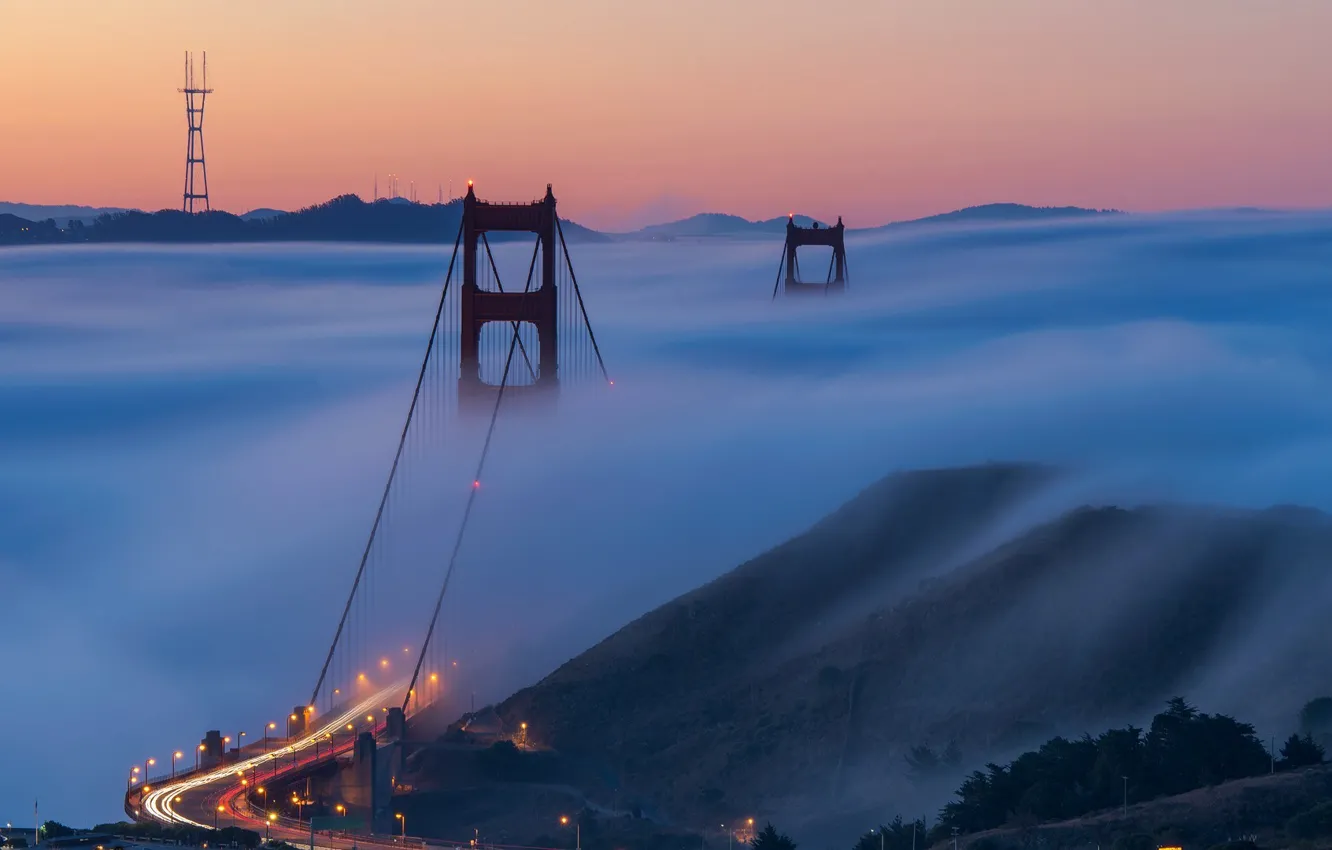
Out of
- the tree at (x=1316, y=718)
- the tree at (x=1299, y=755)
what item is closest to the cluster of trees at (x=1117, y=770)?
the tree at (x=1299, y=755)

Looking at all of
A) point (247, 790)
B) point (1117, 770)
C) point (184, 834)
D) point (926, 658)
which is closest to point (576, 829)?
point (247, 790)

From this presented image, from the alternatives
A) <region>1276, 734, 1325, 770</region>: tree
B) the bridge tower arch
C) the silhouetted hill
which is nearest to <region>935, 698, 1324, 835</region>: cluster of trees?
<region>1276, 734, 1325, 770</region>: tree

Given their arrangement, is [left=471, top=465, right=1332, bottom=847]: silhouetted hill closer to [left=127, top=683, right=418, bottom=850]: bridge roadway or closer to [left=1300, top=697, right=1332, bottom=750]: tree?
[left=1300, top=697, right=1332, bottom=750]: tree

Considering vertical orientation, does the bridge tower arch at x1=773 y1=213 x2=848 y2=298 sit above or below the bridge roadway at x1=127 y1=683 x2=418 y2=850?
above

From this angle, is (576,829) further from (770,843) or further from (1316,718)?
(1316,718)

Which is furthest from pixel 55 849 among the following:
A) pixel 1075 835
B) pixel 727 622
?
pixel 727 622

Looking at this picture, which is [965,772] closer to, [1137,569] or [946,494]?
[1137,569]

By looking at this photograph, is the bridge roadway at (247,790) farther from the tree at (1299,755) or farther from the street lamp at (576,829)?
the tree at (1299,755)
